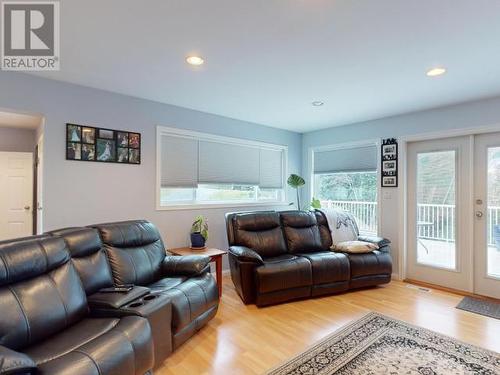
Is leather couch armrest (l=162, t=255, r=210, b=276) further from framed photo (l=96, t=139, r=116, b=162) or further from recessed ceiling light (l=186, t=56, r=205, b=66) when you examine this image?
recessed ceiling light (l=186, t=56, r=205, b=66)

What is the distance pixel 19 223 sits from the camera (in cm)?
432

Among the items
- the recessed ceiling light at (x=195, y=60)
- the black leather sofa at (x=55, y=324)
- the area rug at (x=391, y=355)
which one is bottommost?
the area rug at (x=391, y=355)

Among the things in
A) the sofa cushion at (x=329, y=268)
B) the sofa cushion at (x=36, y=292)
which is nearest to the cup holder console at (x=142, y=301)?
the sofa cushion at (x=36, y=292)

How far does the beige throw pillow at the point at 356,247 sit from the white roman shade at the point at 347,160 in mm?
1274

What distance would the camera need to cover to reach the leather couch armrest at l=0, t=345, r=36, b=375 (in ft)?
3.58

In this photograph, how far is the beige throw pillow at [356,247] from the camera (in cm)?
364

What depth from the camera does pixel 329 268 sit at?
11.1 feet

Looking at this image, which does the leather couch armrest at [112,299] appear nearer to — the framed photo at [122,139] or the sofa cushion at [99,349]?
the sofa cushion at [99,349]

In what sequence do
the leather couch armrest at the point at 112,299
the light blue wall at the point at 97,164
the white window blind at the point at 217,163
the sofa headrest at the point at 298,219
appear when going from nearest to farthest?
the leather couch armrest at the point at 112,299 → the light blue wall at the point at 97,164 → the white window blind at the point at 217,163 → the sofa headrest at the point at 298,219

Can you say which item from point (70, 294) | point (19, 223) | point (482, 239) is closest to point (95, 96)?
point (70, 294)

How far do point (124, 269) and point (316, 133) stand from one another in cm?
394

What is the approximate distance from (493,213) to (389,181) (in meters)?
1.22

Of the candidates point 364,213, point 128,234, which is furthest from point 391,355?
point 364,213

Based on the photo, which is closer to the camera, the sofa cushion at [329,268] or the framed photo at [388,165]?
the sofa cushion at [329,268]
